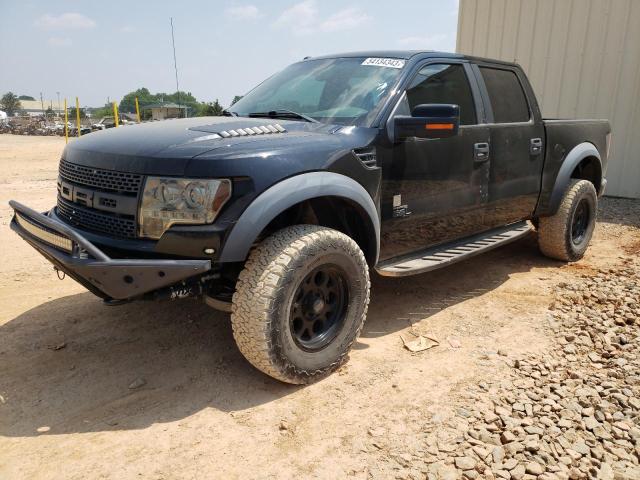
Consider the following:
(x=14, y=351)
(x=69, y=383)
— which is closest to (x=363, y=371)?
(x=69, y=383)

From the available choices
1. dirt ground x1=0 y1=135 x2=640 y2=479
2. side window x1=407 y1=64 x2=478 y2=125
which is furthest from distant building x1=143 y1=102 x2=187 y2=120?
side window x1=407 y1=64 x2=478 y2=125

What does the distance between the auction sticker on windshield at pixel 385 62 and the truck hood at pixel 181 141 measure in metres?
0.73

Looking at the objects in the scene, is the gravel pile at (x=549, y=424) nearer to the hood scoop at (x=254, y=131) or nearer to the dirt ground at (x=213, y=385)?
the dirt ground at (x=213, y=385)

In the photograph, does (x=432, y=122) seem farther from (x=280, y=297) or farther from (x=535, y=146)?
(x=535, y=146)

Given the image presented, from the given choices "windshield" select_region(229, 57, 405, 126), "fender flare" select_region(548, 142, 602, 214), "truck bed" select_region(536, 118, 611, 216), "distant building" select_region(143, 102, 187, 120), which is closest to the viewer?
"windshield" select_region(229, 57, 405, 126)

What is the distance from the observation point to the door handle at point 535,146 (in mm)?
4582

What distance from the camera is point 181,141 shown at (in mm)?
2691

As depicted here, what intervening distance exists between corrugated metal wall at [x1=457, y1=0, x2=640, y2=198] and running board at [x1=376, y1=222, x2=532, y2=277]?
5.45 meters

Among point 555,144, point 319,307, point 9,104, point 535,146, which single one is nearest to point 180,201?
point 319,307

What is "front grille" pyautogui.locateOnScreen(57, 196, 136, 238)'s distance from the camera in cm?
264

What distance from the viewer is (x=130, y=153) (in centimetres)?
267

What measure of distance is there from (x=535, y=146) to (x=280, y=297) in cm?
307

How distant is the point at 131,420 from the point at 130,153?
4.31 ft

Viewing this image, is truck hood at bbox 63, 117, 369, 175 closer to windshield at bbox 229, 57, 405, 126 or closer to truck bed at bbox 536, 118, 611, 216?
windshield at bbox 229, 57, 405, 126
